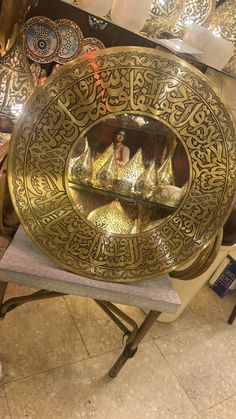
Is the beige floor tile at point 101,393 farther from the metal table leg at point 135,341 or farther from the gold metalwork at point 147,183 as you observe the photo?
the gold metalwork at point 147,183

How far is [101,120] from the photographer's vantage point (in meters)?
0.75

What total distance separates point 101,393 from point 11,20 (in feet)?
4.24

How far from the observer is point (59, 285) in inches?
31.9

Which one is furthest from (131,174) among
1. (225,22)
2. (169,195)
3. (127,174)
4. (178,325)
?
(178,325)

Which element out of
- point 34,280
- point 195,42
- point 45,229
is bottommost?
point 34,280

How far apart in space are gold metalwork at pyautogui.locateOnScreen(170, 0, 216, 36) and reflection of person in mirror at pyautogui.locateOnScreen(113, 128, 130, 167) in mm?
476

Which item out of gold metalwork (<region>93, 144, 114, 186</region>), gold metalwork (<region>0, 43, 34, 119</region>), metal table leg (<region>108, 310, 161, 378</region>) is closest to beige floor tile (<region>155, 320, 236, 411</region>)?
metal table leg (<region>108, 310, 161, 378</region>)

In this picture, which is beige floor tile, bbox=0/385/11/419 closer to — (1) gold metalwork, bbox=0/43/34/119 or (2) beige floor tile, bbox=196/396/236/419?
(2) beige floor tile, bbox=196/396/236/419

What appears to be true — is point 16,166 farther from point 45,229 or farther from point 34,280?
point 34,280

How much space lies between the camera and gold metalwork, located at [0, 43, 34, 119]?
2.85ft

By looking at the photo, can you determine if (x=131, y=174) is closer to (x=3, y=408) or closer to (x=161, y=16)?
(x=161, y=16)

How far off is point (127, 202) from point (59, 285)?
1.02 feet

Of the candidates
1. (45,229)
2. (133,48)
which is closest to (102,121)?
(133,48)

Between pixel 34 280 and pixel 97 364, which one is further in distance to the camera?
pixel 97 364
